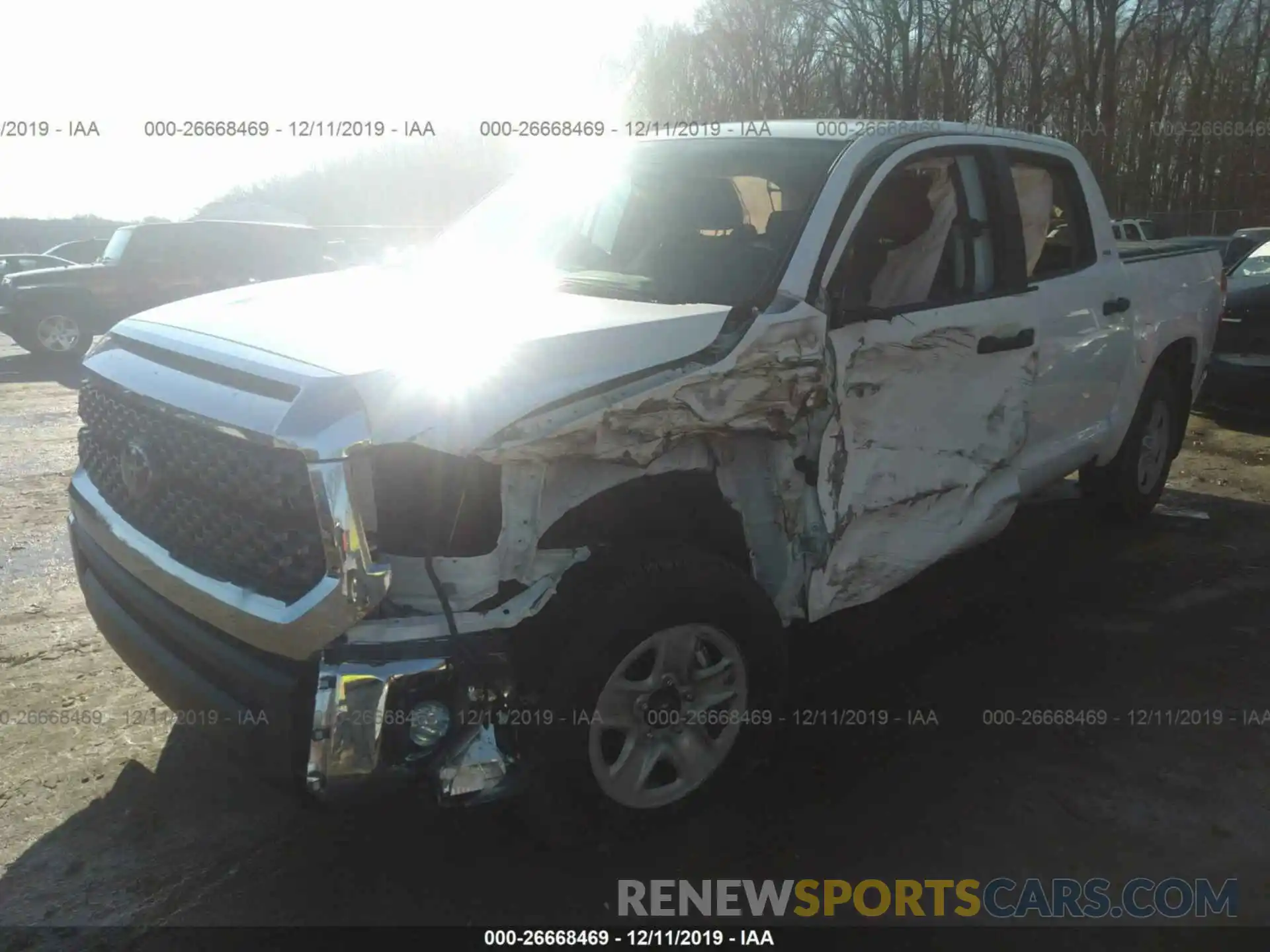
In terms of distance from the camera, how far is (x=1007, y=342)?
12.1 feet

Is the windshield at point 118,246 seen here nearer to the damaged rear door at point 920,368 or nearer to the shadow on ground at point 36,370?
the shadow on ground at point 36,370

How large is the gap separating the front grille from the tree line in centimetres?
2764

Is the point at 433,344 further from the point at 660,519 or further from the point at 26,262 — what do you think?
the point at 26,262

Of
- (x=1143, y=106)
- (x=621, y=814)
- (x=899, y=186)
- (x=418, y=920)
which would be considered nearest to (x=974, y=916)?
(x=621, y=814)

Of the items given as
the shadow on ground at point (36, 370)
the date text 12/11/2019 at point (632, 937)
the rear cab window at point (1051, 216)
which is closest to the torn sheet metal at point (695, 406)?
the date text 12/11/2019 at point (632, 937)

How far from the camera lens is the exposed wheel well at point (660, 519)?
2709mm

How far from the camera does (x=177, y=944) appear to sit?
246cm

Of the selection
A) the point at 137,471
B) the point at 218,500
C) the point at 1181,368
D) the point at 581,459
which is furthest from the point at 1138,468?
the point at 137,471

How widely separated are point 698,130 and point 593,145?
0.44 meters

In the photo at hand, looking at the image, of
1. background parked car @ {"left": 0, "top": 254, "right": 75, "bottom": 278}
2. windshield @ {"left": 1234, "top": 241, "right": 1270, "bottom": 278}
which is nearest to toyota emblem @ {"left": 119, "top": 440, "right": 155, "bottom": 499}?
windshield @ {"left": 1234, "top": 241, "right": 1270, "bottom": 278}

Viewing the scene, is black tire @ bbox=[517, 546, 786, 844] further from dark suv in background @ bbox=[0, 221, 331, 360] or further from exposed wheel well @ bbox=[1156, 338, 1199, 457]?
dark suv in background @ bbox=[0, 221, 331, 360]

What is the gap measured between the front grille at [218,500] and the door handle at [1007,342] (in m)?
2.39

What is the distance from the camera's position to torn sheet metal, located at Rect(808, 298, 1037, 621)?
310 cm

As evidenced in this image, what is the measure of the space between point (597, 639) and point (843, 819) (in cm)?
105
